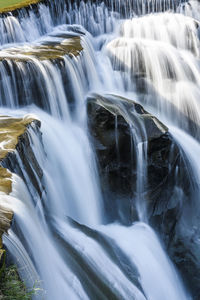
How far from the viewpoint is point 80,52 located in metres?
13.0

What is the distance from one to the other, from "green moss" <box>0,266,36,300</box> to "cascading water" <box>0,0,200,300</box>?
1.05ft

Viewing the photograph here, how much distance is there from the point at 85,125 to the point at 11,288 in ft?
23.2

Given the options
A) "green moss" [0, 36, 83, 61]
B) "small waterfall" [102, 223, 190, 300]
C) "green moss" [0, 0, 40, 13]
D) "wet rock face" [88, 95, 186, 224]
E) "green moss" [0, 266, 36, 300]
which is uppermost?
"green moss" [0, 0, 40, 13]

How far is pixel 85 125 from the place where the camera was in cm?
1104

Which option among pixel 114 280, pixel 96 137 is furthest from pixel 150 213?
pixel 114 280

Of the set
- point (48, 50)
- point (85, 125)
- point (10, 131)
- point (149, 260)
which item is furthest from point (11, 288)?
point (48, 50)

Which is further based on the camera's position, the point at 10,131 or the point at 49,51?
the point at 49,51

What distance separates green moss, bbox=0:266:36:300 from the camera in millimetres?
4340

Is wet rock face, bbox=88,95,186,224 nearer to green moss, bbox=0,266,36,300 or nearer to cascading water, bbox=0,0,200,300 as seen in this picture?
cascading water, bbox=0,0,200,300

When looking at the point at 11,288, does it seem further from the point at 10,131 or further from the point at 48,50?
the point at 48,50

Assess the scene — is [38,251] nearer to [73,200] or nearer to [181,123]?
[73,200]

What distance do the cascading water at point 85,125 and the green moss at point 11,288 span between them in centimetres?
32

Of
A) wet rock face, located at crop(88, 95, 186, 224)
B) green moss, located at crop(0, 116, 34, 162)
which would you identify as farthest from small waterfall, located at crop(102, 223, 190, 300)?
green moss, located at crop(0, 116, 34, 162)

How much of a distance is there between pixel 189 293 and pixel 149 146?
3919 mm
